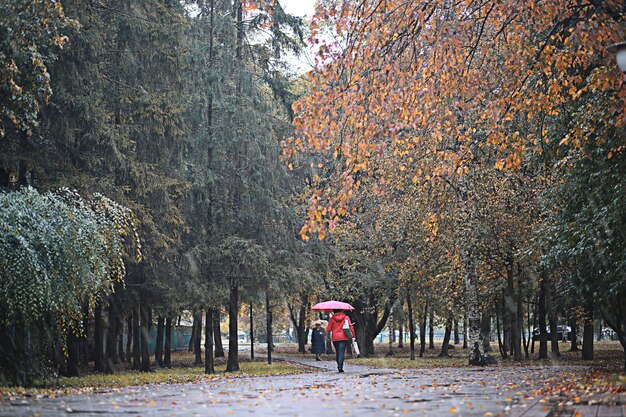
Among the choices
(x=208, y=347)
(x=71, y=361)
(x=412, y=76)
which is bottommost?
(x=71, y=361)

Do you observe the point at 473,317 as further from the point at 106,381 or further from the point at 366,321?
the point at 366,321

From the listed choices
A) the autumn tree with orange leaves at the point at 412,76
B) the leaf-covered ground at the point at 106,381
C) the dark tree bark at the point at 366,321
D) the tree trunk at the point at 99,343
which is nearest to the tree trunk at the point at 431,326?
the dark tree bark at the point at 366,321

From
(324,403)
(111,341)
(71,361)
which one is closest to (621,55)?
(324,403)

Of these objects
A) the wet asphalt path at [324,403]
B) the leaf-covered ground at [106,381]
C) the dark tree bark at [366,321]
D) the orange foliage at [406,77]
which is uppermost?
the orange foliage at [406,77]

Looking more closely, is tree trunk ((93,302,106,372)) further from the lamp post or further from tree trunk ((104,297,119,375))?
the lamp post

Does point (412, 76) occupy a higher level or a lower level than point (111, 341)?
higher

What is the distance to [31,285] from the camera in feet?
47.6

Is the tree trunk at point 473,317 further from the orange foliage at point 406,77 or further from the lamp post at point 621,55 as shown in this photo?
the lamp post at point 621,55

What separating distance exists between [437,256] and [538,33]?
14.7m

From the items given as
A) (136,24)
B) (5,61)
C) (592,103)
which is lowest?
(592,103)

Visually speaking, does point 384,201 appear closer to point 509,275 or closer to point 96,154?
point 509,275

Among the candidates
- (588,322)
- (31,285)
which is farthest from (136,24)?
(588,322)

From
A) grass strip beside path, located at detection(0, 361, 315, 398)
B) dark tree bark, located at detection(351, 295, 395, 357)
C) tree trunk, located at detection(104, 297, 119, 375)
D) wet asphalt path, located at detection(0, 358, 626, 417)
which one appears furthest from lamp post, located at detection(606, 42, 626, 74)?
dark tree bark, located at detection(351, 295, 395, 357)

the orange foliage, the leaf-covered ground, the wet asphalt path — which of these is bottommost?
the leaf-covered ground
